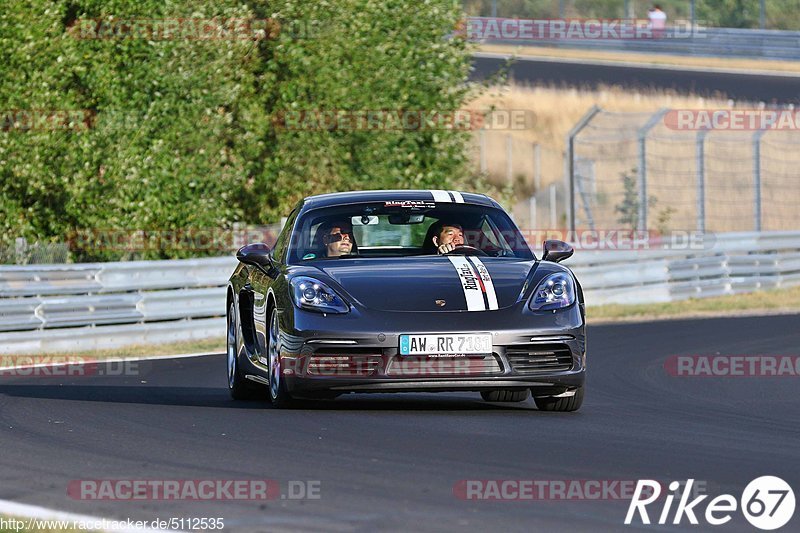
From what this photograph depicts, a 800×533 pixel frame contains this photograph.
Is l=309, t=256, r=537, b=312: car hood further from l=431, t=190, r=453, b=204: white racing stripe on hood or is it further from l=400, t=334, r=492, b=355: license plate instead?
l=431, t=190, r=453, b=204: white racing stripe on hood

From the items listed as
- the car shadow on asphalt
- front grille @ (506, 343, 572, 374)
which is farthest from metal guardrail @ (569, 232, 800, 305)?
front grille @ (506, 343, 572, 374)

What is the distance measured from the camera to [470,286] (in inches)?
385

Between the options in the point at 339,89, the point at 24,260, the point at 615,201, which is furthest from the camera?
the point at 615,201

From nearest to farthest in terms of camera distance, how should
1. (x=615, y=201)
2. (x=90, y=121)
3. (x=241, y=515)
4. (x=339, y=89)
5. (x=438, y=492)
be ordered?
1. (x=241, y=515)
2. (x=438, y=492)
3. (x=90, y=121)
4. (x=339, y=89)
5. (x=615, y=201)

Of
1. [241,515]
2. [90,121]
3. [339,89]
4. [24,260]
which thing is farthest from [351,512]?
[339,89]

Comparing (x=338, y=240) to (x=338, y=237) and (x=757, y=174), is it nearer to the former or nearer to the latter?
(x=338, y=237)

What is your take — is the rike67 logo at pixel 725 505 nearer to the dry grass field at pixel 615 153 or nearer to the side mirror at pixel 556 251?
the side mirror at pixel 556 251

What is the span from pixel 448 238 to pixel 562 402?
139 centimetres

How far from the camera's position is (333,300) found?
32.0 ft

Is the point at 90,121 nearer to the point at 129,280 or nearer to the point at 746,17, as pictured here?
the point at 129,280

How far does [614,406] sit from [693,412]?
23.3 inches

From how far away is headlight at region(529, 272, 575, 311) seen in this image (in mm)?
9812

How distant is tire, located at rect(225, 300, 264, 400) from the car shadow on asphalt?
10cm

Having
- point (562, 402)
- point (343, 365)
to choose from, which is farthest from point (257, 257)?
point (562, 402)
